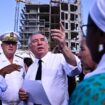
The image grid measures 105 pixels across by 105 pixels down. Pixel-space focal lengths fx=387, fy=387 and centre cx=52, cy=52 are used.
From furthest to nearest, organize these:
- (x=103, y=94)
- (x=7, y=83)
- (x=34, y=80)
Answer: (x=7, y=83) < (x=34, y=80) < (x=103, y=94)

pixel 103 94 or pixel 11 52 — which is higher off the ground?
pixel 103 94

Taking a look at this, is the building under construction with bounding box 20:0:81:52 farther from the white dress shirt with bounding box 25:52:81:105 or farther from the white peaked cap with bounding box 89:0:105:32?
the white peaked cap with bounding box 89:0:105:32

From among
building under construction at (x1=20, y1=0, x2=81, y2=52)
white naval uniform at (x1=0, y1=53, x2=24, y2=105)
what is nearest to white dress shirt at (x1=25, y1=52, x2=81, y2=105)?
white naval uniform at (x1=0, y1=53, x2=24, y2=105)

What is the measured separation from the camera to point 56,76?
427 cm

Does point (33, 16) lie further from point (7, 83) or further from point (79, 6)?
point (7, 83)

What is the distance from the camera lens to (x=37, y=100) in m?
4.31

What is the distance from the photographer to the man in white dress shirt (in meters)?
4.12

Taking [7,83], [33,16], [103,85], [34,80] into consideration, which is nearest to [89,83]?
[103,85]

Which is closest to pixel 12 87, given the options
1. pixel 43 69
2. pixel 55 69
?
pixel 43 69

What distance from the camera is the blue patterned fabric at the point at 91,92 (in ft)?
3.78

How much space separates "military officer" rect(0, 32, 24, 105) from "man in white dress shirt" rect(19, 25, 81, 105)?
0.27 m

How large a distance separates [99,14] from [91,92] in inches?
10.1

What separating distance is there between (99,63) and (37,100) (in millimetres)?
3121

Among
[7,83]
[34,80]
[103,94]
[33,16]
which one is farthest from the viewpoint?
[33,16]
